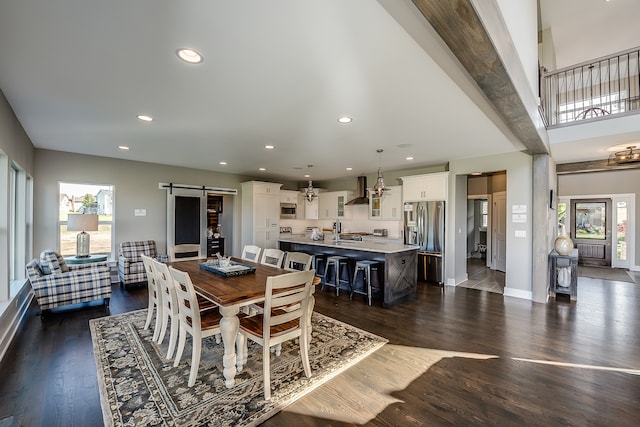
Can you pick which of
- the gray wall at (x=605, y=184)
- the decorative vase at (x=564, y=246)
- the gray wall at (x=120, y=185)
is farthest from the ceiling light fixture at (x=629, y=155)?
the gray wall at (x=120, y=185)

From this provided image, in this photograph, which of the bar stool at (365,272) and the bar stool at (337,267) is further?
the bar stool at (337,267)

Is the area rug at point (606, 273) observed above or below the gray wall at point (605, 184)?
below

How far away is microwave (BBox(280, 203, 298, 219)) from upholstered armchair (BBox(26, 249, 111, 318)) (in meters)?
4.85

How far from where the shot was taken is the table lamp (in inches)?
178

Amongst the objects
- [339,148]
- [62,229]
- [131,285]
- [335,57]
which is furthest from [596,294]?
[62,229]

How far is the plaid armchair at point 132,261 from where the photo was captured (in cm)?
514

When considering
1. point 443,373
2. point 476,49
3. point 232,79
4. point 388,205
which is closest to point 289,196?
point 388,205

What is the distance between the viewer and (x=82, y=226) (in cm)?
459

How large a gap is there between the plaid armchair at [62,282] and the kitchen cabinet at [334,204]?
5751 mm

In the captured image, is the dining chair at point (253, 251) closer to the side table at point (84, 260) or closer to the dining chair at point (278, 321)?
the dining chair at point (278, 321)

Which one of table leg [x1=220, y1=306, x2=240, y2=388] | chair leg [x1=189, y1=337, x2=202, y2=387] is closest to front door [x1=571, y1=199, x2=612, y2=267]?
table leg [x1=220, y1=306, x2=240, y2=388]

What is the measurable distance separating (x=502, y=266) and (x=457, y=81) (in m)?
6.66

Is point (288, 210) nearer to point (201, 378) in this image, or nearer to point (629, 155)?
point (201, 378)

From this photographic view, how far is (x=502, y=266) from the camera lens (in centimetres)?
728
